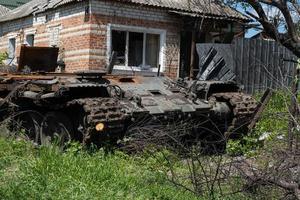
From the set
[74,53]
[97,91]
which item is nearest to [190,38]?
[74,53]

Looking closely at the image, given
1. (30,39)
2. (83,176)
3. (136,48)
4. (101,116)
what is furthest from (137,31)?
(83,176)

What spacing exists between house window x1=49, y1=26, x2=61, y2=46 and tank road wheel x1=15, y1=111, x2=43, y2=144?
32.6ft

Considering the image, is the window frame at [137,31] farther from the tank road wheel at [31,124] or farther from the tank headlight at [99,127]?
the tank headlight at [99,127]

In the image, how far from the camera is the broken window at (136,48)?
17.3 metres

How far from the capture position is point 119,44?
17.3m

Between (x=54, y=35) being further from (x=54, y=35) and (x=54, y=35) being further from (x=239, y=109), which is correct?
(x=239, y=109)

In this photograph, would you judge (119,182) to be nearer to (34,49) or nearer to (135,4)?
(34,49)

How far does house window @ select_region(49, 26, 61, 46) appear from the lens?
61.3 feet

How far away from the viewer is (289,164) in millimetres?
4711

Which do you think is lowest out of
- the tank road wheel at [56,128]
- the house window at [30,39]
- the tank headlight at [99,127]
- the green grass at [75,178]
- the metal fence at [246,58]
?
the green grass at [75,178]

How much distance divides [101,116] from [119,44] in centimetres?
1021

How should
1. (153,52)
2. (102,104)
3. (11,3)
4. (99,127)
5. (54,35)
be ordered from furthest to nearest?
(11,3) < (54,35) < (153,52) < (102,104) < (99,127)

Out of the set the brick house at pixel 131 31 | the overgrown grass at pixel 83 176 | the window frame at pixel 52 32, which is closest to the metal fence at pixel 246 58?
the brick house at pixel 131 31

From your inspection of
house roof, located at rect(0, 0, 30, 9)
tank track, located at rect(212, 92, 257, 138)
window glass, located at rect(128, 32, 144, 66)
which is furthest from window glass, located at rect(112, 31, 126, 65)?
house roof, located at rect(0, 0, 30, 9)
